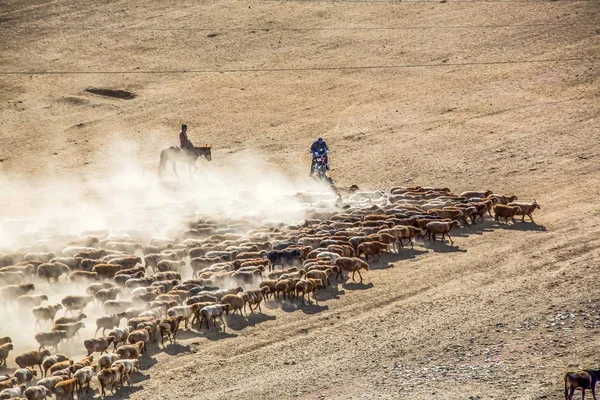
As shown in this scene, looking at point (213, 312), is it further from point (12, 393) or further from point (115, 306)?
point (12, 393)

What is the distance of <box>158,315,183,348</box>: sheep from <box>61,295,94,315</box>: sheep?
2.50m

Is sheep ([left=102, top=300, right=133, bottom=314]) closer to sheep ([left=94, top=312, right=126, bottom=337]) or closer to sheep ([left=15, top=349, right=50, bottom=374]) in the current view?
sheep ([left=94, top=312, right=126, bottom=337])

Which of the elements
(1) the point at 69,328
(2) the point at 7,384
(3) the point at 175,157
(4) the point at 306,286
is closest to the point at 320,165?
(3) the point at 175,157

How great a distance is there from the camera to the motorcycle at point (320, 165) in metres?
35.2

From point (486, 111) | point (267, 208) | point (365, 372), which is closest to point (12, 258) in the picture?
point (267, 208)

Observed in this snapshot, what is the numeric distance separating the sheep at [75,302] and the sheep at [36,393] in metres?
4.74

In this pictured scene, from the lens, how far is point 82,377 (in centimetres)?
1786

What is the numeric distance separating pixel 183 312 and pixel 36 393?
4.55 m

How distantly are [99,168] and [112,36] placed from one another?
17341mm

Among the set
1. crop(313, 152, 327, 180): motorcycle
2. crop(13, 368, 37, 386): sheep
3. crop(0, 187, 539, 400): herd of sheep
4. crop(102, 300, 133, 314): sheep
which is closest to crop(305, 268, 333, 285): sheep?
crop(0, 187, 539, 400): herd of sheep

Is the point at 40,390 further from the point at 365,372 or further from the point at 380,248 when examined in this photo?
the point at 380,248

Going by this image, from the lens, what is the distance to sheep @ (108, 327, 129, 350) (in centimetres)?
1980

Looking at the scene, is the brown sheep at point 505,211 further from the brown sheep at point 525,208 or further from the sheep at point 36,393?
the sheep at point 36,393

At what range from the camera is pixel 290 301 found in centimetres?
2281
